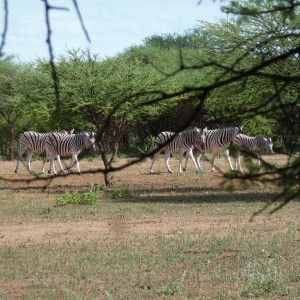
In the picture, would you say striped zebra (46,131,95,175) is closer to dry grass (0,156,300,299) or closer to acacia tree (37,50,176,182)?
acacia tree (37,50,176,182)

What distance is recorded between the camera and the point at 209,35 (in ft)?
72.3

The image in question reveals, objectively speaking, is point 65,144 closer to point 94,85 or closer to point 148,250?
point 94,85

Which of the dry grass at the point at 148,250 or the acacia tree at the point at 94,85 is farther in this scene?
the acacia tree at the point at 94,85

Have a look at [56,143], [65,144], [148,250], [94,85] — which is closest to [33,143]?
[56,143]

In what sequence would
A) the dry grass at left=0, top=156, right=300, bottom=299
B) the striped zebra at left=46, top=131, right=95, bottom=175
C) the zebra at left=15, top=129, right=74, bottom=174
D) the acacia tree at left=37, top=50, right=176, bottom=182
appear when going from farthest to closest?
1. the zebra at left=15, top=129, right=74, bottom=174
2. the striped zebra at left=46, top=131, right=95, bottom=175
3. the acacia tree at left=37, top=50, right=176, bottom=182
4. the dry grass at left=0, top=156, right=300, bottom=299

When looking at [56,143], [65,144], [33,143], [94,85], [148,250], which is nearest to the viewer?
[148,250]

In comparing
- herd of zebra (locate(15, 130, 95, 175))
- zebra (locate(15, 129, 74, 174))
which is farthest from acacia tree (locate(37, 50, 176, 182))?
zebra (locate(15, 129, 74, 174))

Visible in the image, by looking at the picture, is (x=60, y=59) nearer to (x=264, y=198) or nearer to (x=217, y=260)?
(x=264, y=198)

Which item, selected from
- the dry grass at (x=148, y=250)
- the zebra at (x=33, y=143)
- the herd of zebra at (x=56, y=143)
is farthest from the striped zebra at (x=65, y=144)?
the dry grass at (x=148, y=250)

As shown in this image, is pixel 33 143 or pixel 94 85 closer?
pixel 94 85

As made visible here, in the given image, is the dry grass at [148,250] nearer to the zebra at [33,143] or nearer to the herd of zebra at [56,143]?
the herd of zebra at [56,143]

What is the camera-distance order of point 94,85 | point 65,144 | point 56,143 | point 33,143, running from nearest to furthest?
point 94,85 < point 65,144 < point 56,143 < point 33,143

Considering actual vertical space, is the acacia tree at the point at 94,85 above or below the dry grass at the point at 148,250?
above

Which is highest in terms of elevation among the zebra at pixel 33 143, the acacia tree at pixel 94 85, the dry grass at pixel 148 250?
the acacia tree at pixel 94 85
